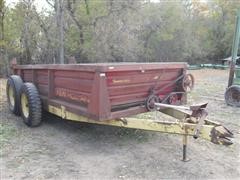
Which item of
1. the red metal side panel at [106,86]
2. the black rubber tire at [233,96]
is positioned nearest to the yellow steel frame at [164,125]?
the red metal side panel at [106,86]

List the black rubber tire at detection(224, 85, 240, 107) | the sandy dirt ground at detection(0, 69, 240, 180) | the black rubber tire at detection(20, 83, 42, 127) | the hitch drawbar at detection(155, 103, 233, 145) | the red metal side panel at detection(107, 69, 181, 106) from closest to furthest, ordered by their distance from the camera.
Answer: the hitch drawbar at detection(155, 103, 233, 145) → the sandy dirt ground at detection(0, 69, 240, 180) → the red metal side panel at detection(107, 69, 181, 106) → the black rubber tire at detection(20, 83, 42, 127) → the black rubber tire at detection(224, 85, 240, 107)

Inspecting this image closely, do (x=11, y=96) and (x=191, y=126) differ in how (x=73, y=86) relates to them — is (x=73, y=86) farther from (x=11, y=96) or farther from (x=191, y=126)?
(x=11, y=96)

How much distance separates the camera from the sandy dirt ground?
3.28m

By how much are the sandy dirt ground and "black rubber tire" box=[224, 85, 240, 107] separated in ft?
7.54

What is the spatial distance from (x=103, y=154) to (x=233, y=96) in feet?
16.1

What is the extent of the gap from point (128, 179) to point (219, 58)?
34.1m

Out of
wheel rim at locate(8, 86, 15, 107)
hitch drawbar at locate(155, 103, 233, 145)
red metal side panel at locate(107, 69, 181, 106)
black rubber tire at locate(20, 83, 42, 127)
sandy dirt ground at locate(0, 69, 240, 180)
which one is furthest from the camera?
wheel rim at locate(8, 86, 15, 107)

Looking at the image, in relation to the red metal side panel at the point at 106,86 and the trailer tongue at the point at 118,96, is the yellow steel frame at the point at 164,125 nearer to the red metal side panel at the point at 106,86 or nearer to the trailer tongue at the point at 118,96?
the trailer tongue at the point at 118,96

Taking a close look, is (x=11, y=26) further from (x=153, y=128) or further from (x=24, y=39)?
(x=153, y=128)

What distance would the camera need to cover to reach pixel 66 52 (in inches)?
666

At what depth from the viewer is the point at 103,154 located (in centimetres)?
384

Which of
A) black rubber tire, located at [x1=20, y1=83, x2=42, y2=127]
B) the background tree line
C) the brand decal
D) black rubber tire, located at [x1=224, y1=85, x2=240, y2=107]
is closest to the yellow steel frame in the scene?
the brand decal

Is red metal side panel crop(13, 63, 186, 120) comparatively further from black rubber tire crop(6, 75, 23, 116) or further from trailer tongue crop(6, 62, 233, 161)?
black rubber tire crop(6, 75, 23, 116)

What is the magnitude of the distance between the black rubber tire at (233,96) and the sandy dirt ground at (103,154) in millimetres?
2297
